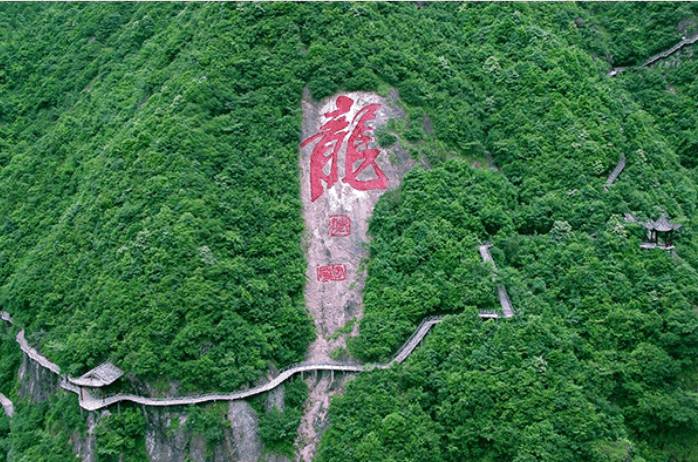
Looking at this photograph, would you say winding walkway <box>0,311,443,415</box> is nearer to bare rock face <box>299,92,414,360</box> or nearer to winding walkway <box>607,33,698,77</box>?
bare rock face <box>299,92,414,360</box>

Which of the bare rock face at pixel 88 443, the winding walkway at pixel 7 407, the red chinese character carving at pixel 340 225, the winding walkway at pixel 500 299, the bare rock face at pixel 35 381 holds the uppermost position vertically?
the red chinese character carving at pixel 340 225

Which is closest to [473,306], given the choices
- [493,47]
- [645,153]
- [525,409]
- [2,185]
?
[525,409]

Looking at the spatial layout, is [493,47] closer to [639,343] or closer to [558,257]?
[558,257]

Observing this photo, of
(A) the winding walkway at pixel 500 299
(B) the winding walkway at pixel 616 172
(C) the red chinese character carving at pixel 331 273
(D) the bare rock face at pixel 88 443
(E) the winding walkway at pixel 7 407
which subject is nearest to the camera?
(D) the bare rock face at pixel 88 443

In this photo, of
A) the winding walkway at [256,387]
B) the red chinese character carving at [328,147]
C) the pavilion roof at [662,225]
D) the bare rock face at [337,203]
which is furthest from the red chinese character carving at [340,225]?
the pavilion roof at [662,225]

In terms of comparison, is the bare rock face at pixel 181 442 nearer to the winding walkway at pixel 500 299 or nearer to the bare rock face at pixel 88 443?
the bare rock face at pixel 88 443

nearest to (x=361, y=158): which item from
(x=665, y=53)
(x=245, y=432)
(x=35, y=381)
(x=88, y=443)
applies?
(x=245, y=432)

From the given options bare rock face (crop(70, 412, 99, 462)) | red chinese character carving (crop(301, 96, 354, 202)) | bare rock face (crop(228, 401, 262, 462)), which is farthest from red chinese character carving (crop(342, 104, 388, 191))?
bare rock face (crop(70, 412, 99, 462))
